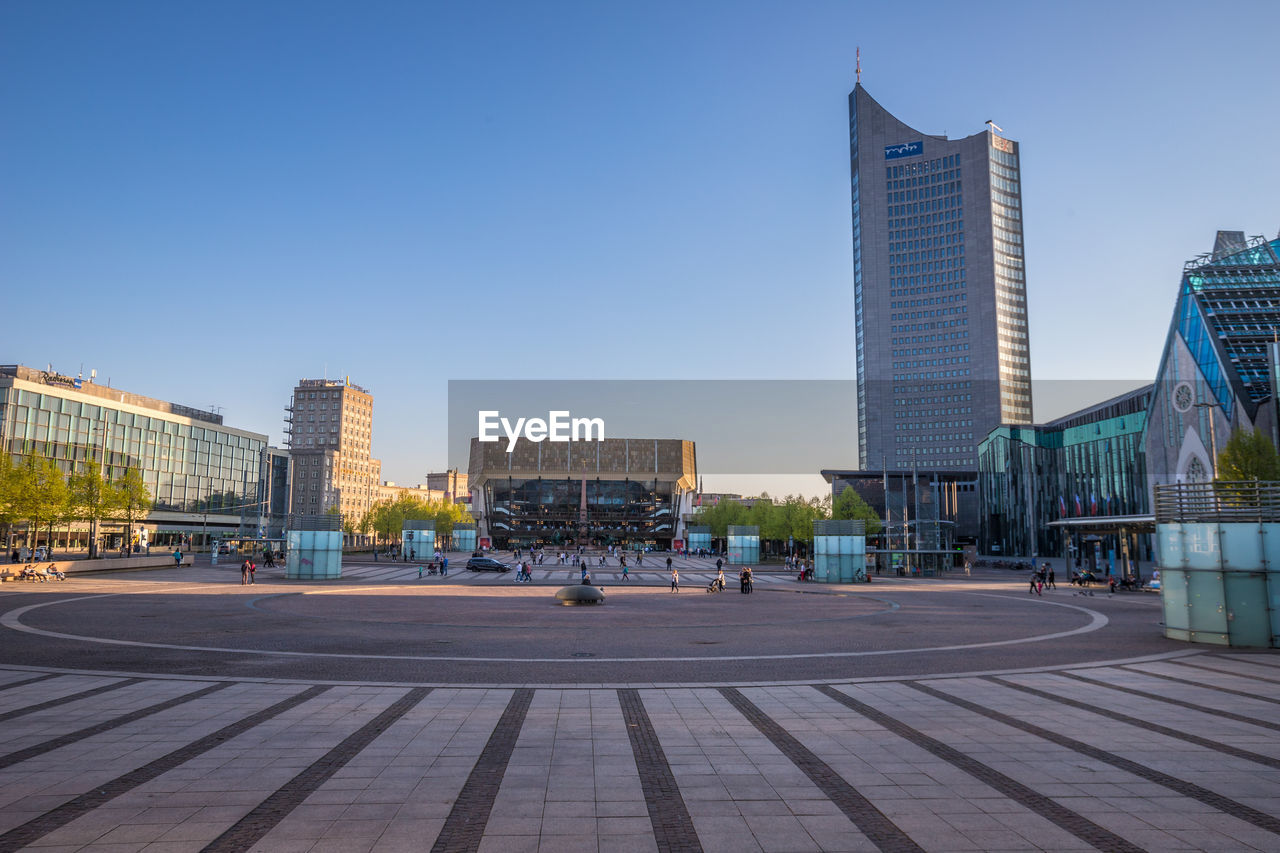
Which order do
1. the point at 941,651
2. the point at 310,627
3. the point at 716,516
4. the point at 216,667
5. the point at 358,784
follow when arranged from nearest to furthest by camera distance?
the point at 358,784, the point at 216,667, the point at 941,651, the point at 310,627, the point at 716,516

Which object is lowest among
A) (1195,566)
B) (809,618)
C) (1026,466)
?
(809,618)

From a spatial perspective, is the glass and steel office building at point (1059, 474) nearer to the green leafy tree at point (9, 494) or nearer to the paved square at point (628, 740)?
the paved square at point (628, 740)

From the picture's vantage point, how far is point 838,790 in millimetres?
→ 9297

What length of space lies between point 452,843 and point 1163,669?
58.7ft

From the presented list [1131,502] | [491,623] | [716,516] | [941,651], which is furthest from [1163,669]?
[716,516]

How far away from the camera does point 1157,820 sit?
823cm

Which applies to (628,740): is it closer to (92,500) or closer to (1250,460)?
(1250,460)

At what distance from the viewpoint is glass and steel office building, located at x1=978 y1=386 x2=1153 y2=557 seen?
89.0 m

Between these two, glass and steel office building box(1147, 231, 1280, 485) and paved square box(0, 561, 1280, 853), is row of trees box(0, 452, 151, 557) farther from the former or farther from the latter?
glass and steel office building box(1147, 231, 1280, 485)

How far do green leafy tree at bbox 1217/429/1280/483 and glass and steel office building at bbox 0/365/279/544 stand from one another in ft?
286

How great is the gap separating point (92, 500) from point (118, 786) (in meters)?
65.1

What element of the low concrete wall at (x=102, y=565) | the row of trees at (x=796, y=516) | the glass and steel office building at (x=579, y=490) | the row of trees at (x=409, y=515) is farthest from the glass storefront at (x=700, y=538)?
the low concrete wall at (x=102, y=565)

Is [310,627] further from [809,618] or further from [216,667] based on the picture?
[809,618]

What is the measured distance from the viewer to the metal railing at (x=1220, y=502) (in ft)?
73.4
